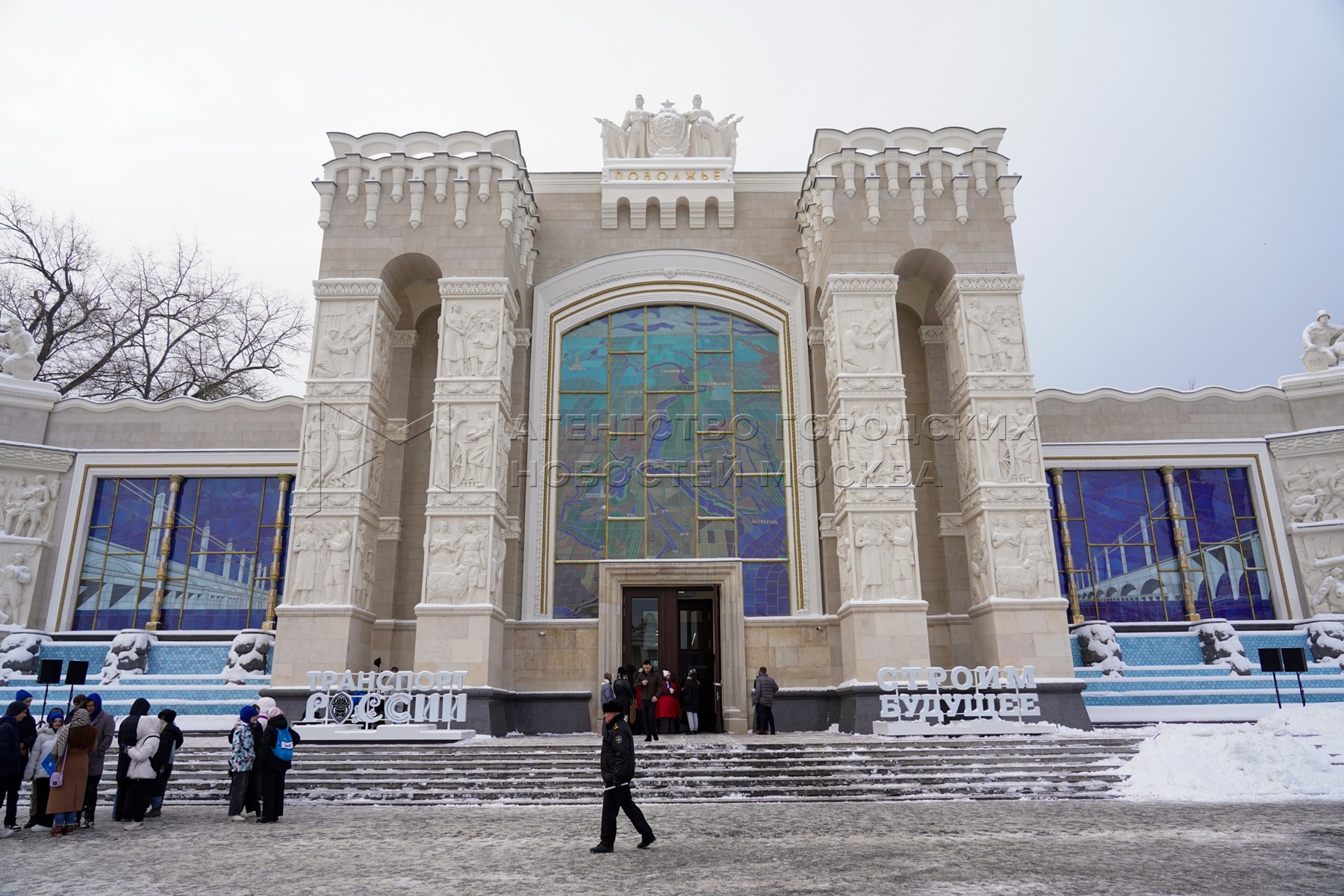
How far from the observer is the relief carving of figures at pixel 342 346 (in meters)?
17.3

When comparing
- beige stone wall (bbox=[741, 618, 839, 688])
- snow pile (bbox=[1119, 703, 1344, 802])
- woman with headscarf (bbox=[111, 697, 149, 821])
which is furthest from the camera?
beige stone wall (bbox=[741, 618, 839, 688])

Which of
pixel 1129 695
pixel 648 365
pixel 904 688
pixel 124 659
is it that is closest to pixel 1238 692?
pixel 1129 695

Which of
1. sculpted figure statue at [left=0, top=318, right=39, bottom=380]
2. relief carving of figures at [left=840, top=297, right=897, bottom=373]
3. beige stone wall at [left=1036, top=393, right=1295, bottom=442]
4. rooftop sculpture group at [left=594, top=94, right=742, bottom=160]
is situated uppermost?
rooftop sculpture group at [left=594, top=94, right=742, bottom=160]

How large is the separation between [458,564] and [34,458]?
10154 millimetres

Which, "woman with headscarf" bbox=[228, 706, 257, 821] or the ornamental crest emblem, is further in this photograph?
the ornamental crest emblem

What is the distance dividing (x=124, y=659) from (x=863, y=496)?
541 inches

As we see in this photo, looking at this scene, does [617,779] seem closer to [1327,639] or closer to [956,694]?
[956,694]

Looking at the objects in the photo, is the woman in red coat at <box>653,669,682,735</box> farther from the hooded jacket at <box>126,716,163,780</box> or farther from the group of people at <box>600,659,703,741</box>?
the hooded jacket at <box>126,716,163,780</box>

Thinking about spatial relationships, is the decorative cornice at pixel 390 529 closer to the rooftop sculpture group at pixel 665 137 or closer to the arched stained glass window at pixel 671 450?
the arched stained glass window at pixel 671 450

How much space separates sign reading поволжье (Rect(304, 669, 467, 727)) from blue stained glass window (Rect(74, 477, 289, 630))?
16.2ft

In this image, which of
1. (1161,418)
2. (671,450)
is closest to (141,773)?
(671,450)

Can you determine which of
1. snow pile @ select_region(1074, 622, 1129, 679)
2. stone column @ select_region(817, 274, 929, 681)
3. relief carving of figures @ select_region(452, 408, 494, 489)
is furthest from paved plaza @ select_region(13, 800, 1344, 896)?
snow pile @ select_region(1074, 622, 1129, 679)

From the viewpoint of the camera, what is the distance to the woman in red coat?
16.2m

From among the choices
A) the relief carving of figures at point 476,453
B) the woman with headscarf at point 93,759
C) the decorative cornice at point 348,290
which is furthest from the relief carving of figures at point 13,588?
the woman with headscarf at point 93,759
